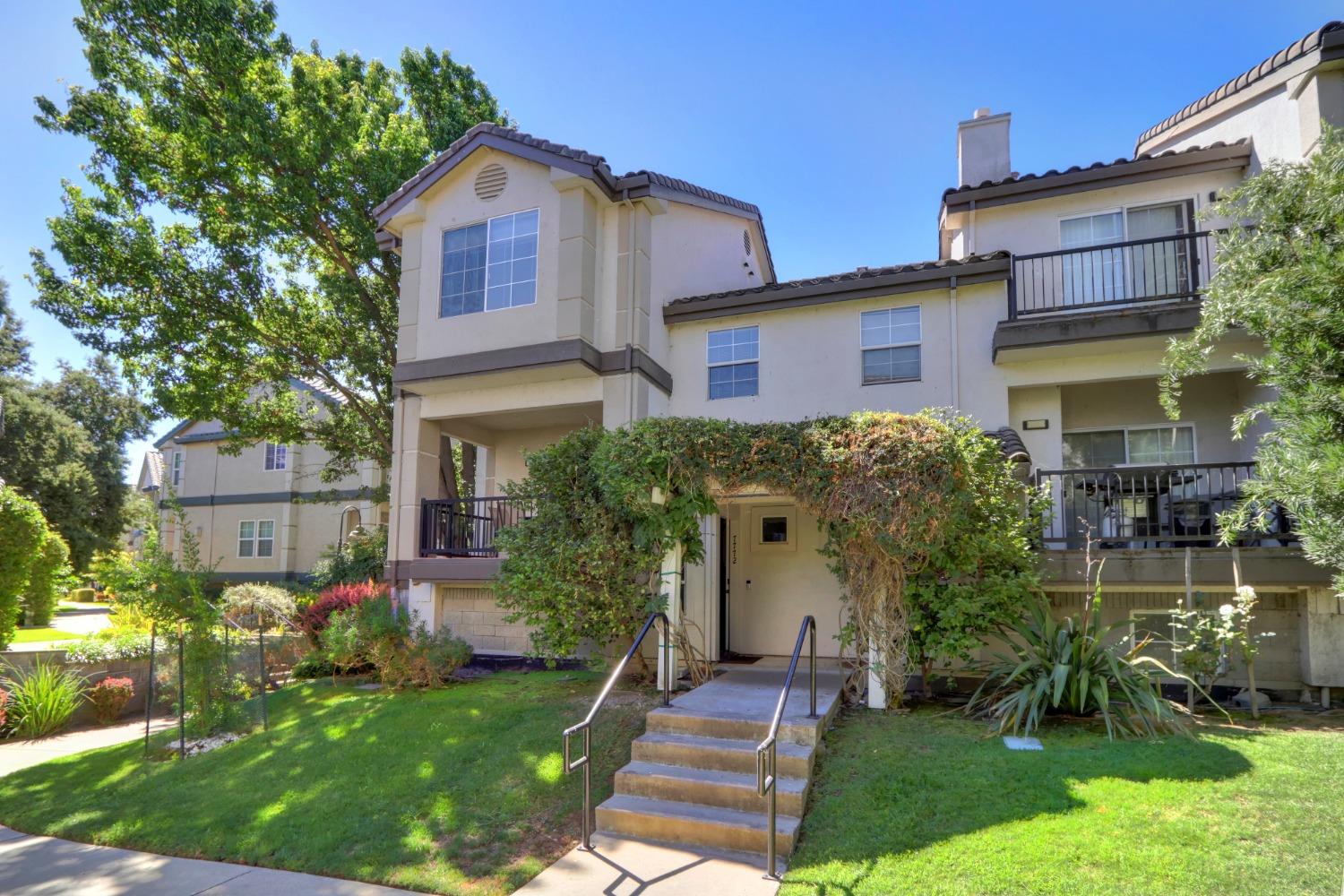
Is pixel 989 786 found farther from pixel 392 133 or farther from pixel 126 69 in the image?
pixel 126 69

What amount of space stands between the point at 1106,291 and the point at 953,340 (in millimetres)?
2522

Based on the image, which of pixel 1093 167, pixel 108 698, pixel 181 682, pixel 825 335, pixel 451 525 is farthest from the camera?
pixel 451 525

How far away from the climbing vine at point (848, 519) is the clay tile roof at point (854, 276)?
382 cm

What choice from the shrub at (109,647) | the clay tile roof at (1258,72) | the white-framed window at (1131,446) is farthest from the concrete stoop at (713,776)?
the clay tile roof at (1258,72)

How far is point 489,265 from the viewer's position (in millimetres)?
12344

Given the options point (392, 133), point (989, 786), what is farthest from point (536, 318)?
point (989, 786)

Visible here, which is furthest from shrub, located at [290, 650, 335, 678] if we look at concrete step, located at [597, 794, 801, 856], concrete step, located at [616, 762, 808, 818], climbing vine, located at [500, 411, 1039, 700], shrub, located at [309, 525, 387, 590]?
concrete step, located at [597, 794, 801, 856]

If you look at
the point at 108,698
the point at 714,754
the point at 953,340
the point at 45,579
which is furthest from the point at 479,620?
the point at 45,579

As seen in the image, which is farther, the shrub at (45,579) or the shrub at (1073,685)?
the shrub at (45,579)

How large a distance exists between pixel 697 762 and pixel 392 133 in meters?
13.7

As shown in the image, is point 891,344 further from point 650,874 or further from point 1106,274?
point 650,874

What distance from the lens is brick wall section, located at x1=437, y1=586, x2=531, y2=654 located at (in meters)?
12.3

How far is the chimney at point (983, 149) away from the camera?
43.7ft

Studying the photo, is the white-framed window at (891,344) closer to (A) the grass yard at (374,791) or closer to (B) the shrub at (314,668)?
(A) the grass yard at (374,791)
